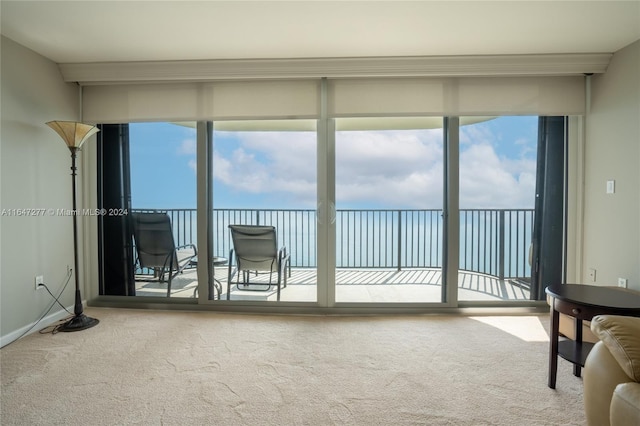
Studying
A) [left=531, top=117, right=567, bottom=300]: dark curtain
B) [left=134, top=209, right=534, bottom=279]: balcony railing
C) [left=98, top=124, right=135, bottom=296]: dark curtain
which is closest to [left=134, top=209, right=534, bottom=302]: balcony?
[left=134, top=209, right=534, bottom=279]: balcony railing

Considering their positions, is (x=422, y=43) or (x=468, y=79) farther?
(x=468, y=79)

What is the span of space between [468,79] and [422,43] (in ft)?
2.29

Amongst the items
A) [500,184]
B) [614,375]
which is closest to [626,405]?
[614,375]

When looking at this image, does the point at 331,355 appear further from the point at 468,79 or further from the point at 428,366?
the point at 468,79

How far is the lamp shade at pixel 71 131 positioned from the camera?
2535 millimetres

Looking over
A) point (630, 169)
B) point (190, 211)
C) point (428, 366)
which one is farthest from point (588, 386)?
point (190, 211)

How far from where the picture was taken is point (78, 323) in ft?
8.87

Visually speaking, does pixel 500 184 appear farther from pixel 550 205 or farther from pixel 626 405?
pixel 626 405

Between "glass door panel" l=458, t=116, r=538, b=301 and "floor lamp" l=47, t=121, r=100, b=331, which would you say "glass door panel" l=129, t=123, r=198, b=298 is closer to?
"floor lamp" l=47, t=121, r=100, b=331

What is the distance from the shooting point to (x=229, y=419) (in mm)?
1579

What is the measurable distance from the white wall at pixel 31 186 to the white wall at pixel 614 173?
515 cm

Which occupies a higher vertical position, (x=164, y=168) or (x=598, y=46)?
(x=598, y=46)

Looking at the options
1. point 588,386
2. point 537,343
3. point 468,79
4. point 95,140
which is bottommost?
point 537,343

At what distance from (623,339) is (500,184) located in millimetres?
2132
